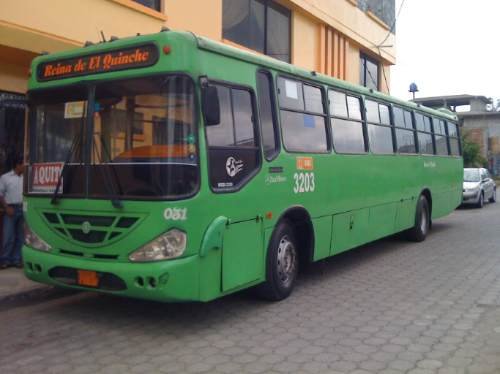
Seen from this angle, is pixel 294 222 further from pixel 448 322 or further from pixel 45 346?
pixel 45 346

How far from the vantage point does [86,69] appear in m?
5.87

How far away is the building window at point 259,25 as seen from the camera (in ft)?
43.1

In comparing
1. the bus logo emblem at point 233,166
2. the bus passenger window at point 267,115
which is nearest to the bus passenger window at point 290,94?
the bus passenger window at point 267,115

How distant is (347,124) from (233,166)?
129 inches

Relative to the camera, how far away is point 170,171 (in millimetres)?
5246

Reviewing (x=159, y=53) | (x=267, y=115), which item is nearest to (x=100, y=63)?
(x=159, y=53)

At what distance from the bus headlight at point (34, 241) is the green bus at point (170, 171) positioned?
0.02 metres

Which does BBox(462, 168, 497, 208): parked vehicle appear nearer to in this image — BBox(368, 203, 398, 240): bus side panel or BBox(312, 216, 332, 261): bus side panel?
BBox(368, 203, 398, 240): bus side panel

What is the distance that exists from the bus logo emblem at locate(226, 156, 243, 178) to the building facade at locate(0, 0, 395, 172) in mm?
3737

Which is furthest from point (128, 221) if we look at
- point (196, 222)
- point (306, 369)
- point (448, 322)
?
point (448, 322)

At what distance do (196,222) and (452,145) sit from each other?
10.9 meters

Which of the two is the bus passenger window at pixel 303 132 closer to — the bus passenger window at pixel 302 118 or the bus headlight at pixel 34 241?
the bus passenger window at pixel 302 118

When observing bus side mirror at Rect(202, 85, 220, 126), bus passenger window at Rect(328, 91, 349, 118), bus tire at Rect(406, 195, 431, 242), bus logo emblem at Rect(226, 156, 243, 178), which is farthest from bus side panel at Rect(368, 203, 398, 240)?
bus side mirror at Rect(202, 85, 220, 126)

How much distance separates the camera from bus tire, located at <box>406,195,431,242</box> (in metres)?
11.6
